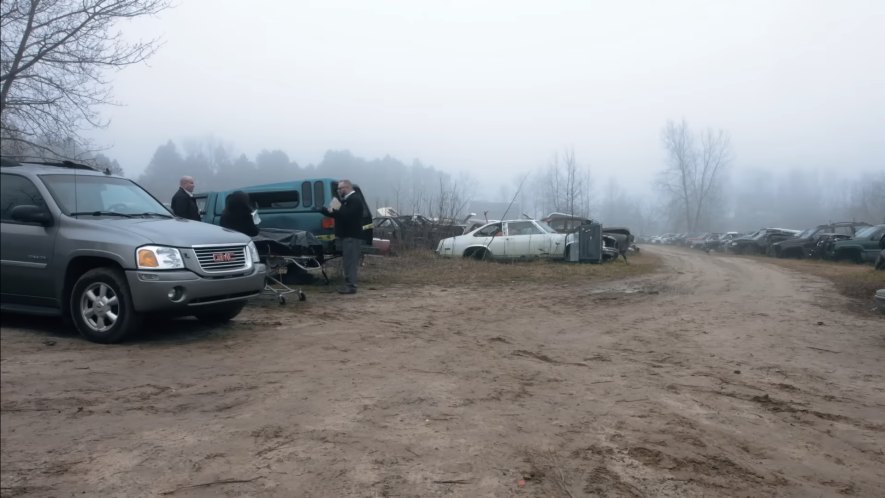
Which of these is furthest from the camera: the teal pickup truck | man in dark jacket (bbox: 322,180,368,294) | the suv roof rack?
the teal pickup truck

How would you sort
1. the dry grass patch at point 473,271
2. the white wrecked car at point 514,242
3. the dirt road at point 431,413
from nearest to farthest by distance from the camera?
the dirt road at point 431,413 → the dry grass patch at point 473,271 → the white wrecked car at point 514,242

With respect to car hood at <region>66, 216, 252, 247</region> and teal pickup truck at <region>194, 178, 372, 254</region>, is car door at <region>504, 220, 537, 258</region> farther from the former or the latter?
car hood at <region>66, 216, 252, 247</region>

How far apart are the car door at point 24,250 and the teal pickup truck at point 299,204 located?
315 inches

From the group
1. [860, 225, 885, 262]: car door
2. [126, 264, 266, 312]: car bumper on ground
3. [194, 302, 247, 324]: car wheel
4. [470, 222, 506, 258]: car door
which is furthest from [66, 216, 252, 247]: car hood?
[860, 225, 885, 262]: car door

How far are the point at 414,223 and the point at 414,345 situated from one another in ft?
49.6

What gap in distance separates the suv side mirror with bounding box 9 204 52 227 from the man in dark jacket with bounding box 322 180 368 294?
21.8ft

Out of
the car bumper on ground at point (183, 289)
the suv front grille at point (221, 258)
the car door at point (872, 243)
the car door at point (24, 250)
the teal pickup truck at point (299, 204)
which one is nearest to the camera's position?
the car door at point (24, 250)

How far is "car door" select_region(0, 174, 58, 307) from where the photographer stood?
5.47 ft

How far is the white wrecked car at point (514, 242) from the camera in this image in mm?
16656

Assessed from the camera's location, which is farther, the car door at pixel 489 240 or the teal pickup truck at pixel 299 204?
the car door at pixel 489 240

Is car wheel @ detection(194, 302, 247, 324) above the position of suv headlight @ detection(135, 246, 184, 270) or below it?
below

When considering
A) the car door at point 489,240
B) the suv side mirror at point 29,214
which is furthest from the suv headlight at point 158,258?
the car door at point 489,240

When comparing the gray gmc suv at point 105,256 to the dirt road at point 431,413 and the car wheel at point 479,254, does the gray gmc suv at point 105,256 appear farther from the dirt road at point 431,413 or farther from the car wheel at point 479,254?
the car wheel at point 479,254

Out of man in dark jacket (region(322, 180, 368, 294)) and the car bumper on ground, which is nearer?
the car bumper on ground
